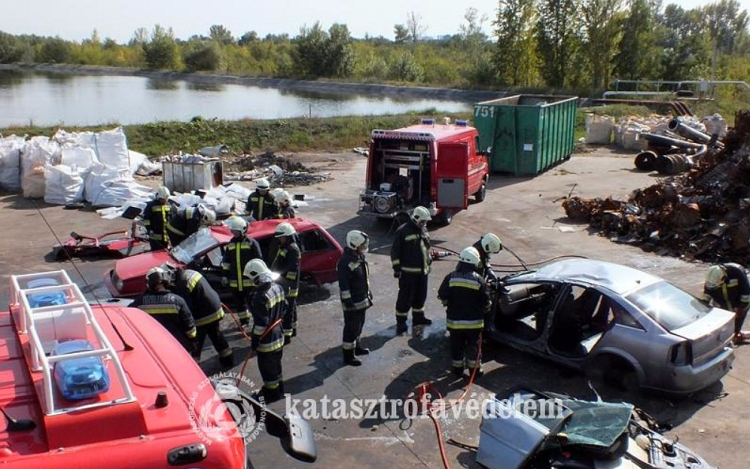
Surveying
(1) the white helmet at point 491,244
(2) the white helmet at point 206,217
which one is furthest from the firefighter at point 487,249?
(2) the white helmet at point 206,217

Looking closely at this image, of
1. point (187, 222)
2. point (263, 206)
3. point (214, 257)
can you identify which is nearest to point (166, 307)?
point (214, 257)

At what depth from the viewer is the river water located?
37781 mm

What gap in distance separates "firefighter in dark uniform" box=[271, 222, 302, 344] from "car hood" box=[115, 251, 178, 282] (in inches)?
71.9

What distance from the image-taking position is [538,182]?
66.7 ft

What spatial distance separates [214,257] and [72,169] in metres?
9.40

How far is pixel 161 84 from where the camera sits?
208 ft

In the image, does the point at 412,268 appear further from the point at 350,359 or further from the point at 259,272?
the point at 259,272

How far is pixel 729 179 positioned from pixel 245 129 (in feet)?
58.0

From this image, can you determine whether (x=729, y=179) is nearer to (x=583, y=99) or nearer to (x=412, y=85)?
(x=583, y=99)

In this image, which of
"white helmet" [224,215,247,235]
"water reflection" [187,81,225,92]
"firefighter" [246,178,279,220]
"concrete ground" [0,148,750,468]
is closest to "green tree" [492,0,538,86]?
"water reflection" [187,81,225,92]

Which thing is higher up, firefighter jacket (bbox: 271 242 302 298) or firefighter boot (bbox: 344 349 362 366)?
firefighter jacket (bbox: 271 242 302 298)

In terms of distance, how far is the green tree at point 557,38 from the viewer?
50237 millimetres

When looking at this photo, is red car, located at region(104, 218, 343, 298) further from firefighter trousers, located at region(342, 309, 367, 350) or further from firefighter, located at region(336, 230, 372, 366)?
firefighter trousers, located at region(342, 309, 367, 350)

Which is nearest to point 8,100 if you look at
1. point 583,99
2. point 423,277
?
point 583,99
